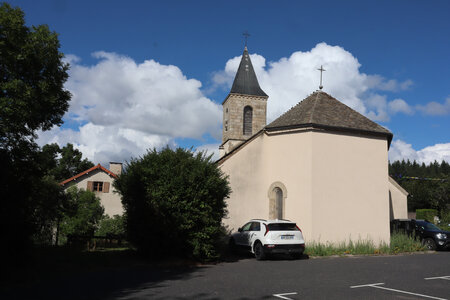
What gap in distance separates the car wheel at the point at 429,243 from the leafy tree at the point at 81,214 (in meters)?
25.0

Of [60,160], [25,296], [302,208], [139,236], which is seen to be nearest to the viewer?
[25,296]

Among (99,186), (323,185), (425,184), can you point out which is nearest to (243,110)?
(99,186)

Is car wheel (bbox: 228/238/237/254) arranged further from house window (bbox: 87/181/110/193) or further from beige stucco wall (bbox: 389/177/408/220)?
house window (bbox: 87/181/110/193)

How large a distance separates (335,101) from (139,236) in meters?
13.5

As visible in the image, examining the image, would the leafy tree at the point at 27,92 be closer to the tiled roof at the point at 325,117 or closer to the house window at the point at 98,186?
the tiled roof at the point at 325,117

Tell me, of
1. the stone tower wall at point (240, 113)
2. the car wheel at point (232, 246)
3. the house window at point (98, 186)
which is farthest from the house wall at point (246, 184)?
the stone tower wall at point (240, 113)

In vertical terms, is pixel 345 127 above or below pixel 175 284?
above

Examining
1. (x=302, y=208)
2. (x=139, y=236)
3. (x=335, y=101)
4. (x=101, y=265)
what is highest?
(x=335, y=101)

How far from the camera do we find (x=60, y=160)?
58.7 m

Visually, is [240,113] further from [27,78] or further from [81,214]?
[27,78]

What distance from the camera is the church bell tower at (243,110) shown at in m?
40.5

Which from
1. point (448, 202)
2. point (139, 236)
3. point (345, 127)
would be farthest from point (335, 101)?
point (448, 202)

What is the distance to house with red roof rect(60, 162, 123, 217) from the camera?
33969 millimetres

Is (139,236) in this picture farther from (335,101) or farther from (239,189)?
(335,101)
